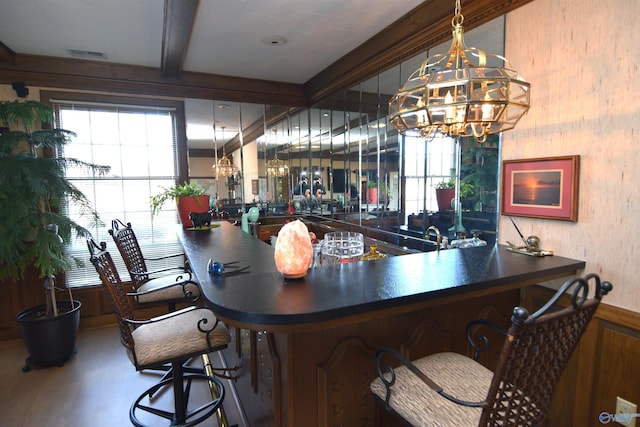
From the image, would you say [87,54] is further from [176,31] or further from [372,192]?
[372,192]

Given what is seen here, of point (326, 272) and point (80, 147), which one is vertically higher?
point (80, 147)

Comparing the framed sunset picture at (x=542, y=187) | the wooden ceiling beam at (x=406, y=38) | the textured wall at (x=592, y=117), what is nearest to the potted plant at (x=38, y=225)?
the wooden ceiling beam at (x=406, y=38)

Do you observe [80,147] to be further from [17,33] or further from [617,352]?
[617,352]

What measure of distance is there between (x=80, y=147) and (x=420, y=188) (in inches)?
150

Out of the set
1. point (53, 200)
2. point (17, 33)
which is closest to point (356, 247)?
point (53, 200)

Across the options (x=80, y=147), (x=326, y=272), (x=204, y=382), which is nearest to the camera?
(x=326, y=272)

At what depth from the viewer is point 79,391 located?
8.66 feet

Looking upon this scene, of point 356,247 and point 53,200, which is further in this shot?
point 53,200

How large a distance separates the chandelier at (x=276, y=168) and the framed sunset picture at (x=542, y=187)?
3.67 m

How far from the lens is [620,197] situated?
166 centimetres

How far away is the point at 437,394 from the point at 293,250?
78cm

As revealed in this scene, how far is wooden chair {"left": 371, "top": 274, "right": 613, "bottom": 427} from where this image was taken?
37.2 inches

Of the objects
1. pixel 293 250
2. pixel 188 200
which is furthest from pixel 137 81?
pixel 293 250

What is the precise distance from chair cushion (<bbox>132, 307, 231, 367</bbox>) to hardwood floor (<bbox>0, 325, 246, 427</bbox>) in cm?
70
